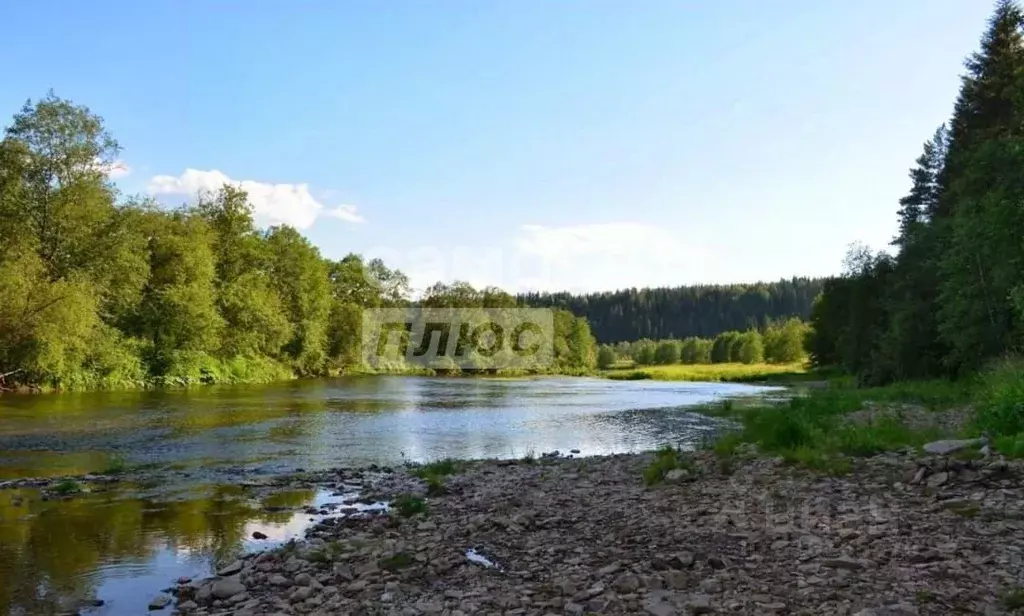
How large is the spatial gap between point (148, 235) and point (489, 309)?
76.9 meters

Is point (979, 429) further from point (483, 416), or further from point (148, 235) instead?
point (148, 235)

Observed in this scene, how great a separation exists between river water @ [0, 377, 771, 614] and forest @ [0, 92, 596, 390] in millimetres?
5311

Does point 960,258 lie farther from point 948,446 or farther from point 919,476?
point 919,476

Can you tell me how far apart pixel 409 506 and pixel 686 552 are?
221 inches

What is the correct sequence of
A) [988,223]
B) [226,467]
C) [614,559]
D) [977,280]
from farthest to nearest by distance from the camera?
1. [977,280]
2. [988,223]
3. [226,467]
4. [614,559]

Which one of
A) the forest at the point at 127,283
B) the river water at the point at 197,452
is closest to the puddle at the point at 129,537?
the river water at the point at 197,452

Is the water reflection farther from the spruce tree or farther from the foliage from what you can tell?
the foliage

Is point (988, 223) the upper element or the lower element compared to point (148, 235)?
lower

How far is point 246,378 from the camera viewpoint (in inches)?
2709

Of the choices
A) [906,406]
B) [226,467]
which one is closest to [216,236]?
[226,467]

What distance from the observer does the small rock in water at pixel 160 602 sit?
27.3 feet

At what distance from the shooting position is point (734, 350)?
15800 centimetres

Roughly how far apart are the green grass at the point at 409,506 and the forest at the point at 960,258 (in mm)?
14932

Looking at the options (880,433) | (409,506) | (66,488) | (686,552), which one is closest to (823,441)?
(880,433)
